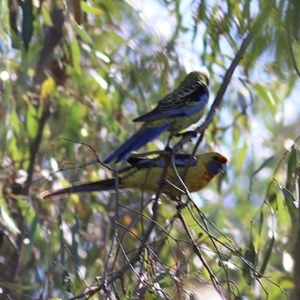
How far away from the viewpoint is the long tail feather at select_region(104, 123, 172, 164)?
2551mm

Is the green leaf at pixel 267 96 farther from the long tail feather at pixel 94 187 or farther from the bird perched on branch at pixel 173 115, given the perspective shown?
the long tail feather at pixel 94 187

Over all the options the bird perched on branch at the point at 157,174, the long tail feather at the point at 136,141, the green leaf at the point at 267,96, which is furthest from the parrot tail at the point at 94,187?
the green leaf at the point at 267,96

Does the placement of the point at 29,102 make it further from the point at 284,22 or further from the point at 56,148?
the point at 284,22

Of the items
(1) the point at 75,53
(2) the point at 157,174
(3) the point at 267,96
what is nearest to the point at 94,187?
(2) the point at 157,174

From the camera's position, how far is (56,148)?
149 inches

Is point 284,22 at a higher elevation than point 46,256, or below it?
higher

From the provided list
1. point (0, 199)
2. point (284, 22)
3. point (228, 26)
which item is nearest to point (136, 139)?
point (228, 26)

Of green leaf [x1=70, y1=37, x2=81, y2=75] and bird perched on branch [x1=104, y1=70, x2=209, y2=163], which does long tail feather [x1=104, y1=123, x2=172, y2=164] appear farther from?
green leaf [x1=70, y1=37, x2=81, y2=75]

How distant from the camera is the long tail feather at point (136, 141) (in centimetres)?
255

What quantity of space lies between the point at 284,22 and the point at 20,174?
2.67 meters

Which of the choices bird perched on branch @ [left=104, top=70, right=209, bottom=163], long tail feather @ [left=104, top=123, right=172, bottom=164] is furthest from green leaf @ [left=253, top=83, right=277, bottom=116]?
long tail feather @ [left=104, top=123, right=172, bottom=164]

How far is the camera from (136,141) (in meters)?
2.64

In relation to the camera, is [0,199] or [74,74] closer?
[0,199]

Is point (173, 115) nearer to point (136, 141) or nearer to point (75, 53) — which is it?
point (136, 141)
